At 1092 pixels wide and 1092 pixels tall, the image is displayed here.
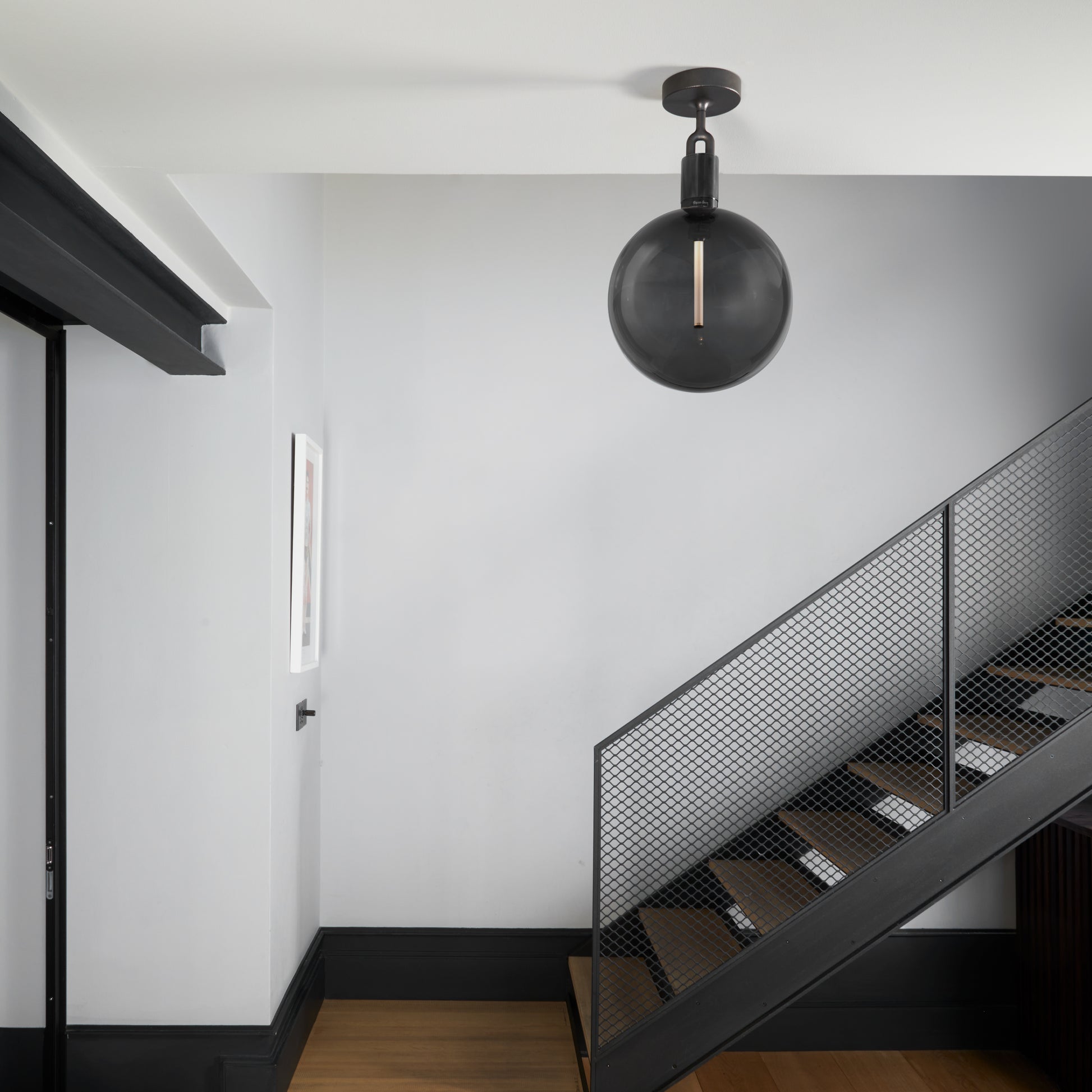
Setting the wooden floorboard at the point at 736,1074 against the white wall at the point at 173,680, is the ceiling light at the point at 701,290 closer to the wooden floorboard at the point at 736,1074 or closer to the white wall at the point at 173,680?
the white wall at the point at 173,680

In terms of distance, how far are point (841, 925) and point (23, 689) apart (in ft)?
7.78

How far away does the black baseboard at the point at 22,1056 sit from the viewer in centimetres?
256

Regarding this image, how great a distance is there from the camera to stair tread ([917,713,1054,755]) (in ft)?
8.55

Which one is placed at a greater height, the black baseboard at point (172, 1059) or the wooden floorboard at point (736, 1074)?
the black baseboard at point (172, 1059)

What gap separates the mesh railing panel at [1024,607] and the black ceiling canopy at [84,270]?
7.32 feet

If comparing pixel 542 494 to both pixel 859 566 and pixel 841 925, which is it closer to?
pixel 859 566

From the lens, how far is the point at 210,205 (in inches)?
83.0

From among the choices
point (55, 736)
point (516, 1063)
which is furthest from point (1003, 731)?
point (55, 736)

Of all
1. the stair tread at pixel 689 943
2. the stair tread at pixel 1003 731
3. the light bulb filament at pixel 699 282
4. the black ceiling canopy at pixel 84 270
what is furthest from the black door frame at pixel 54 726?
the stair tread at pixel 1003 731

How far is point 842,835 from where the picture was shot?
296 cm

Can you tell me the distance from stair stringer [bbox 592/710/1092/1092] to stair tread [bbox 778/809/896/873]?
99mm

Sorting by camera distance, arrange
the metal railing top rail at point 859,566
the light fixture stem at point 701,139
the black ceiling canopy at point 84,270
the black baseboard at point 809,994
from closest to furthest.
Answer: the light fixture stem at point 701,139 < the black ceiling canopy at point 84,270 < the metal railing top rail at point 859,566 < the black baseboard at point 809,994

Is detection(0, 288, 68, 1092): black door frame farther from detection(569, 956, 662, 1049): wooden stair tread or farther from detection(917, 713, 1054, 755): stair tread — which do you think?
detection(917, 713, 1054, 755): stair tread

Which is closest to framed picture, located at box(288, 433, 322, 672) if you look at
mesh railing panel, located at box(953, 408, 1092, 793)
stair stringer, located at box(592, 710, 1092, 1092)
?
stair stringer, located at box(592, 710, 1092, 1092)
